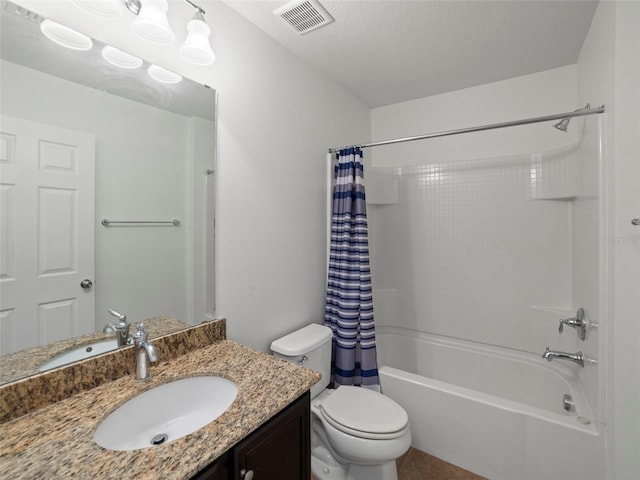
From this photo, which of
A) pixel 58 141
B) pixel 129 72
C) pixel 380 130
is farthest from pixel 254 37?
pixel 380 130

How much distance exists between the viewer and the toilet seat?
53.8 inches

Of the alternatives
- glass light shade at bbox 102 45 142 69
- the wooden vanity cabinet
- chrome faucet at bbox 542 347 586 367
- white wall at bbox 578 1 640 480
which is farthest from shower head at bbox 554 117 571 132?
glass light shade at bbox 102 45 142 69

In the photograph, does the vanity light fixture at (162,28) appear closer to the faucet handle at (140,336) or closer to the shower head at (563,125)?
the faucet handle at (140,336)

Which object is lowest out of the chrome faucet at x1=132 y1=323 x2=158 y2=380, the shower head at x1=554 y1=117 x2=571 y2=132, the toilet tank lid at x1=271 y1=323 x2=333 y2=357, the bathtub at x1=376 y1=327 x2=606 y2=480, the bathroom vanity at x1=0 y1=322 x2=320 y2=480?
the bathtub at x1=376 y1=327 x2=606 y2=480

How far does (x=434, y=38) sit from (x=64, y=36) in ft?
5.75

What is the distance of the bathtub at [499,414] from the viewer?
1407 mm

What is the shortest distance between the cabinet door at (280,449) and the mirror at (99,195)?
1.99 ft

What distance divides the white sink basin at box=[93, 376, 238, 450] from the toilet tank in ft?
1.71

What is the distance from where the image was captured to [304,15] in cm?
151

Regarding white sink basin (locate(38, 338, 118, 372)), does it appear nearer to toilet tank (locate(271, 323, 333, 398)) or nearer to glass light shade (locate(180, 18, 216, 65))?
toilet tank (locate(271, 323, 333, 398))

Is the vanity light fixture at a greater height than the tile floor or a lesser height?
greater

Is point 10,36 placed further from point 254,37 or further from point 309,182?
point 309,182

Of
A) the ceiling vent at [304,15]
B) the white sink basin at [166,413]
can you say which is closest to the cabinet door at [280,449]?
the white sink basin at [166,413]

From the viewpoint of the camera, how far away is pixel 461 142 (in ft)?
7.91
